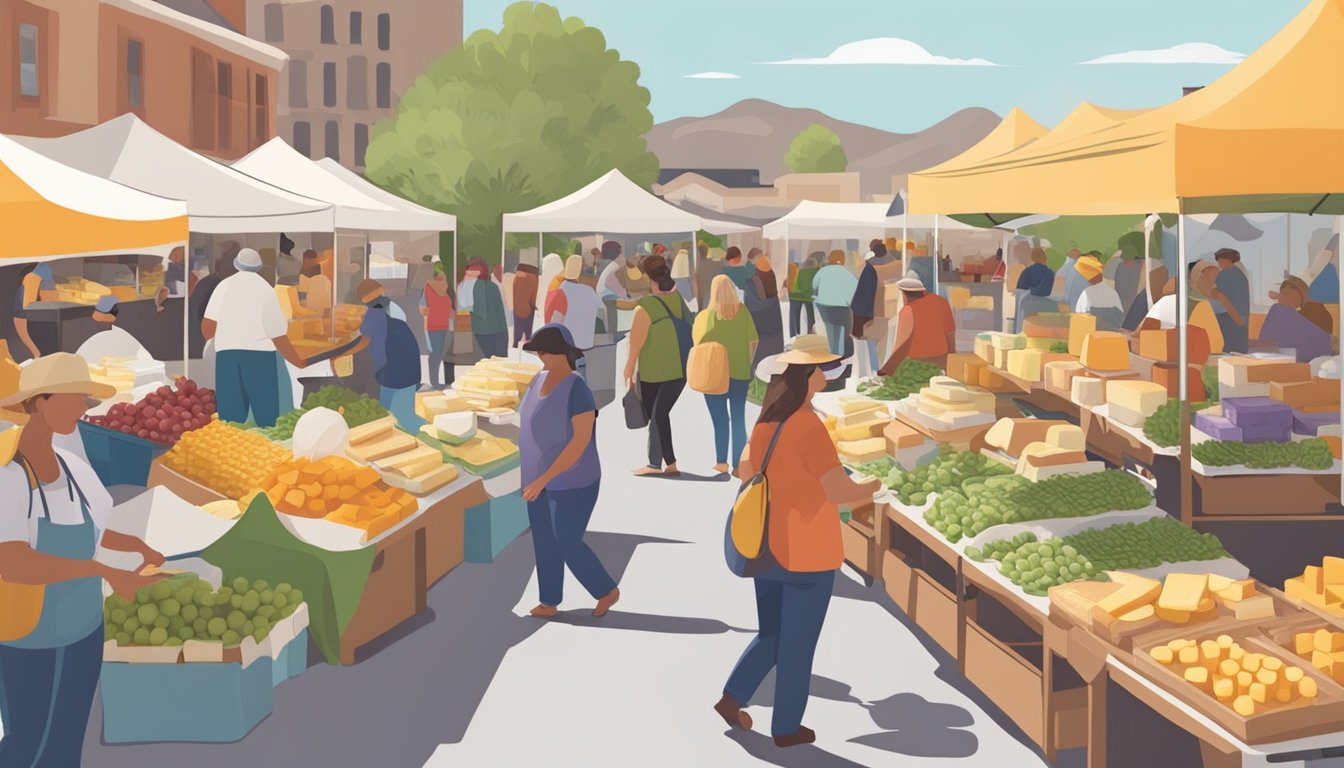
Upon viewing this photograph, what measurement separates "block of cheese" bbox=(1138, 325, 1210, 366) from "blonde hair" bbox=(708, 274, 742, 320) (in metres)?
3.14

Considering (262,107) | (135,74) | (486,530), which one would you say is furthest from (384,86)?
(486,530)

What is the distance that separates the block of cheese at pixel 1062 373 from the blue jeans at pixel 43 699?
7400 mm

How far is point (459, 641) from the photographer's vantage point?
6.85 m

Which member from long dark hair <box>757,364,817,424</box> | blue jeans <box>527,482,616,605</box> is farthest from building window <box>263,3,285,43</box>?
long dark hair <box>757,364,817,424</box>

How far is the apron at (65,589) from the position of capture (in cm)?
401

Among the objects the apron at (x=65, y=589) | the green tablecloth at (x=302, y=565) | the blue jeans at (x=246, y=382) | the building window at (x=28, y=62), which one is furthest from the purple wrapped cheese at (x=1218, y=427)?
the building window at (x=28, y=62)

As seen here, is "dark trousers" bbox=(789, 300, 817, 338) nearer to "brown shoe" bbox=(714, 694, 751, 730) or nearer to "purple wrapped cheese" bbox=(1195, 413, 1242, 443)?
"purple wrapped cheese" bbox=(1195, 413, 1242, 443)

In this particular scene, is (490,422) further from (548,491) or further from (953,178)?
(953,178)

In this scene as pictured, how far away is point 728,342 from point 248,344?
3933 millimetres

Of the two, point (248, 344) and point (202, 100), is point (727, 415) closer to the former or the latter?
point (248, 344)

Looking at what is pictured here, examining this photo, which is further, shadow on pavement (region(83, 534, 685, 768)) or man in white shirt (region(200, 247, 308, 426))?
man in white shirt (region(200, 247, 308, 426))

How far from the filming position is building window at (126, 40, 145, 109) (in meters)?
28.4

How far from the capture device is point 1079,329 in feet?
34.6

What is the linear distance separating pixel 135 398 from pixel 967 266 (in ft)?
91.2
